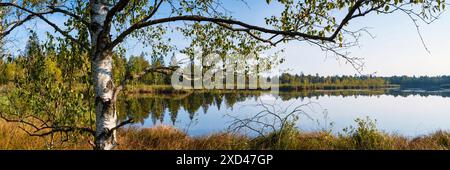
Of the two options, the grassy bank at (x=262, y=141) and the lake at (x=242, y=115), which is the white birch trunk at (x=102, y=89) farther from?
the grassy bank at (x=262, y=141)

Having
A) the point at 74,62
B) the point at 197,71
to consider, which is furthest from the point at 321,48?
the point at 74,62

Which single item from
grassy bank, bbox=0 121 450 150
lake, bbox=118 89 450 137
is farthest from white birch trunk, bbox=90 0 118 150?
grassy bank, bbox=0 121 450 150

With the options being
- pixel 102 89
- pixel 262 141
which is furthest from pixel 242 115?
pixel 102 89

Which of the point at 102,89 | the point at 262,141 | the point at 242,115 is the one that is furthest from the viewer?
the point at 242,115

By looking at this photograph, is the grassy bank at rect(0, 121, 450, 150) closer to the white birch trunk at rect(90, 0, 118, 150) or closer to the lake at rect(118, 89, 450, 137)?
the lake at rect(118, 89, 450, 137)

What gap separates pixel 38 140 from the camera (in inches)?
354

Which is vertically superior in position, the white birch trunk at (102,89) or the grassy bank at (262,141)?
the white birch trunk at (102,89)

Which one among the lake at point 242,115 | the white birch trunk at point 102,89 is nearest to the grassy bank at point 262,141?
the lake at point 242,115

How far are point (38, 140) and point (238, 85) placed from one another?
556cm

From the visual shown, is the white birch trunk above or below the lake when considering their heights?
above

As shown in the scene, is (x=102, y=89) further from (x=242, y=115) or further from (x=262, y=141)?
(x=242, y=115)

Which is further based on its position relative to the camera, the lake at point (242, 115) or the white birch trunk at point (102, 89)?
the lake at point (242, 115)

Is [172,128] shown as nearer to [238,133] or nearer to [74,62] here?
[238,133]
